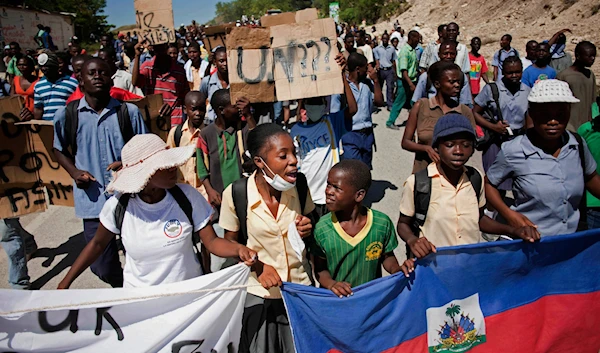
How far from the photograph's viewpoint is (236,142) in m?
4.58

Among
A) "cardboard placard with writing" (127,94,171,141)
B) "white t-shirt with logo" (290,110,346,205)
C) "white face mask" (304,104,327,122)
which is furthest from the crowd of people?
"cardboard placard with writing" (127,94,171,141)

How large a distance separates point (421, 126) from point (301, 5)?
77.3 metres

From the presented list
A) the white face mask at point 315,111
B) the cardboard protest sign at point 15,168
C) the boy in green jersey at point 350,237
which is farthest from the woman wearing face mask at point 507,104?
the cardboard protest sign at point 15,168

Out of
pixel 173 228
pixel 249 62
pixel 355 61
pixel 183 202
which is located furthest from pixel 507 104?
pixel 173 228

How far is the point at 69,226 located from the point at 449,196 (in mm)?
5562

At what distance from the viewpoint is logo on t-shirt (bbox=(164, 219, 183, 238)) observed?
279 centimetres

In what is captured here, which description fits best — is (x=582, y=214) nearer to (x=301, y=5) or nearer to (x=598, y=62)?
(x=598, y=62)

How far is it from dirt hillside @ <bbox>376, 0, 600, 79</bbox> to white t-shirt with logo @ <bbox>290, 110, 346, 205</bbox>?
1320 cm

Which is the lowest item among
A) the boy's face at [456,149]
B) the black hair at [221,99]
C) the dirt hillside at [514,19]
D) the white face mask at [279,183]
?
the white face mask at [279,183]

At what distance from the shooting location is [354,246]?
2.81 metres

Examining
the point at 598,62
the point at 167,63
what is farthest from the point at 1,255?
the point at 598,62

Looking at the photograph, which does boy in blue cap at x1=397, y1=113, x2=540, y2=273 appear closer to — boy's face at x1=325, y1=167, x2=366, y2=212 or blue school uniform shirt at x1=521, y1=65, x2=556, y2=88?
boy's face at x1=325, y1=167, x2=366, y2=212

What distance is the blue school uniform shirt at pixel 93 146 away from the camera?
3.82 metres

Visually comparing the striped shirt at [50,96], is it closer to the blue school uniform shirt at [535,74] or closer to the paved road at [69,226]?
the paved road at [69,226]
